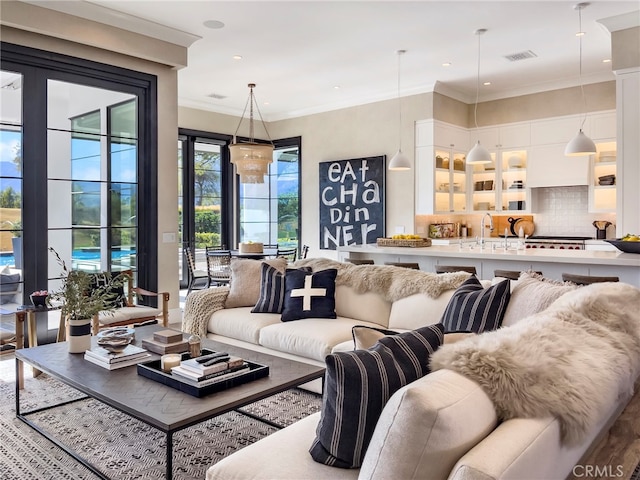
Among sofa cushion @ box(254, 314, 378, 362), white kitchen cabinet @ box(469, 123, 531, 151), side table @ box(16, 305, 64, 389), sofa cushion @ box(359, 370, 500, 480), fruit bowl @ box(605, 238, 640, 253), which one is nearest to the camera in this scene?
sofa cushion @ box(359, 370, 500, 480)

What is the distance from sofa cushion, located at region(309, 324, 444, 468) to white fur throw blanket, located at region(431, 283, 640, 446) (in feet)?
0.39

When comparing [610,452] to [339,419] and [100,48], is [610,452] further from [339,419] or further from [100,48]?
[100,48]

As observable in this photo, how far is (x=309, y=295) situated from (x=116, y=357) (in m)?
1.53

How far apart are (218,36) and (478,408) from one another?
5.02 m

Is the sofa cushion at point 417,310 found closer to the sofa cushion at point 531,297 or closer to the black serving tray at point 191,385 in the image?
the sofa cushion at point 531,297

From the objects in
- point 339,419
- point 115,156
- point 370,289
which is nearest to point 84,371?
point 339,419

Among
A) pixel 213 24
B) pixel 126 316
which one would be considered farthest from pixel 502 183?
pixel 126 316

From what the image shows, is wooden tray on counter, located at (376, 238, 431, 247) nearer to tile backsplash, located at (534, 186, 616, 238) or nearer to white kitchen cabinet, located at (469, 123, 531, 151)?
white kitchen cabinet, located at (469, 123, 531, 151)

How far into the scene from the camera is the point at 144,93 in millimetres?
5422

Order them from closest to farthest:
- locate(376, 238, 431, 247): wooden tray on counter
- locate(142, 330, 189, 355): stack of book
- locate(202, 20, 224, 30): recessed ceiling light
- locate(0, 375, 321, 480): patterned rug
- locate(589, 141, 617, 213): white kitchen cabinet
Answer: locate(0, 375, 321, 480): patterned rug → locate(142, 330, 189, 355): stack of book → locate(202, 20, 224, 30): recessed ceiling light → locate(376, 238, 431, 247): wooden tray on counter → locate(589, 141, 617, 213): white kitchen cabinet

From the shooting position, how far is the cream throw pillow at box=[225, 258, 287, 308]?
425cm

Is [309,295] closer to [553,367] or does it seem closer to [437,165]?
[553,367]

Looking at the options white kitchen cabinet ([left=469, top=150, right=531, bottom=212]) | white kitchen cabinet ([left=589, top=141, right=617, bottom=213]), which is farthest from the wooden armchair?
white kitchen cabinet ([left=589, top=141, right=617, bottom=213])

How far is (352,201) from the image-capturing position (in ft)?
26.7
